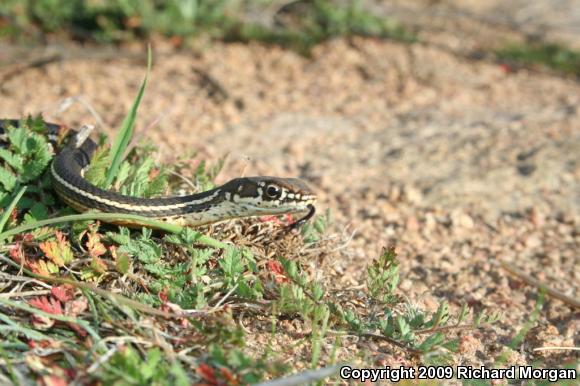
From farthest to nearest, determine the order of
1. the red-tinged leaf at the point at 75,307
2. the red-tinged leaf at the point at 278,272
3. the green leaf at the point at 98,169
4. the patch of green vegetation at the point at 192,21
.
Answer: the patch of green vegetation at the point at 192,21
the green leaf at the point at 98,169
the red-tinged leaf at the point at 278,272
the red-tinged leaf at the point at 75,307

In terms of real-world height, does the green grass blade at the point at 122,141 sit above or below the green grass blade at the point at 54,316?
above

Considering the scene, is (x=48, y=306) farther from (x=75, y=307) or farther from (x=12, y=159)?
(x=12, y=159)

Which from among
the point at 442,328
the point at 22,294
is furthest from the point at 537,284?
the point at 22,294

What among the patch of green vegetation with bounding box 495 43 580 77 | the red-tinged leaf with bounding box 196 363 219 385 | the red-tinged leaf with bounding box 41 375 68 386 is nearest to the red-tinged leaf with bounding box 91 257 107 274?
the red-tinged leaf with bounding box 41 375 68 386

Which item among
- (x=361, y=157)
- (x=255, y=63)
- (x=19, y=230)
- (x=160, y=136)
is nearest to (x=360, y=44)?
(x=255, y=63)

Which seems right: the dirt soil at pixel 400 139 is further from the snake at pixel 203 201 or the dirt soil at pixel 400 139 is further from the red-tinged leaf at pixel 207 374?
the red-tinged leaf at pixel 207 374

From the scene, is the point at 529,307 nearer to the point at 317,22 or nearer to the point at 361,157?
the point at 361,157

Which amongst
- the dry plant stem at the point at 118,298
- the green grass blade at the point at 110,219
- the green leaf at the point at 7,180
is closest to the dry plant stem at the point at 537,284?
the green grass blade at the point at 110,219
